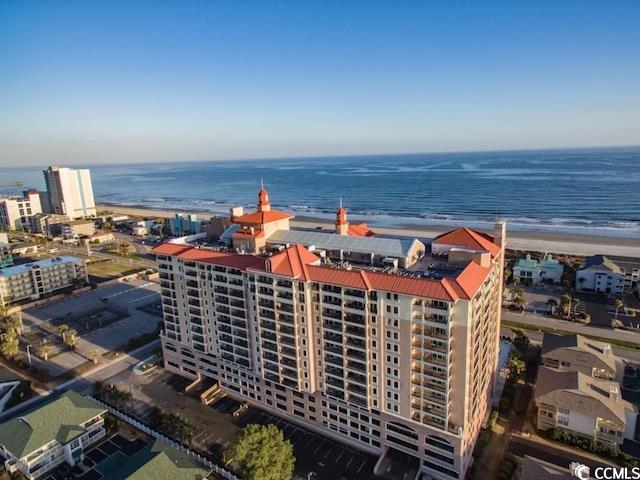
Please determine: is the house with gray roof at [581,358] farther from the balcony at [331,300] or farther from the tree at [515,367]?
the balcony at [331,300]

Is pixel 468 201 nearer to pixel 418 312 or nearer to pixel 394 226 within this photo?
pixel 394 226

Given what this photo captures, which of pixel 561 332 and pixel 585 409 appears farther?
pixel 561 332

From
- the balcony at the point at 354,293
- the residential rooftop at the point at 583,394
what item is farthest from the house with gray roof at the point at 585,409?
the balcony at the point at 354,293

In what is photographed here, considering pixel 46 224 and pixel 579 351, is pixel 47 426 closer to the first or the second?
pixel 579 351

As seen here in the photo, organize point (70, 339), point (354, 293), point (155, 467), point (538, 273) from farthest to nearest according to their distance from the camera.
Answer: point (538, 273), point (70, 339), point (354, 293), point (155, 467)

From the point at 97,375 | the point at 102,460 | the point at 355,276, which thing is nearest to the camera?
the point at 355,276

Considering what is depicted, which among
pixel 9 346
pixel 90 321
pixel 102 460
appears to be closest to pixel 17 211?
pixel 90 321

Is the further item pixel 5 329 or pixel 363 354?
pixel 5 329

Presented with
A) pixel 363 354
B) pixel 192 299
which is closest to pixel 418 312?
pixel 363 354

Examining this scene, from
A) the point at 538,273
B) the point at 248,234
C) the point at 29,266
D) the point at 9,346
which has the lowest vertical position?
the point at 538,273
